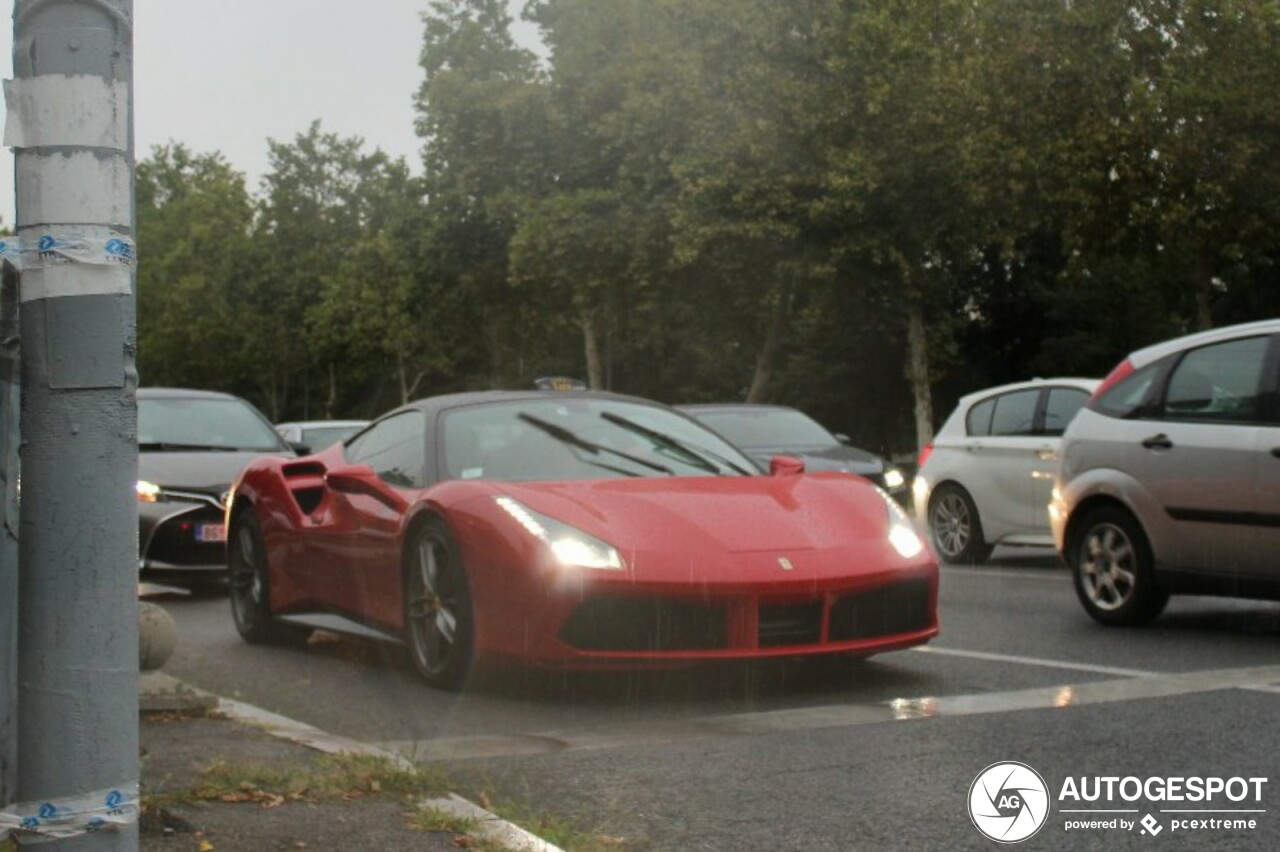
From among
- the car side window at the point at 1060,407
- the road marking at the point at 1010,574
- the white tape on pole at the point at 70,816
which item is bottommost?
the road marking at the point at 1010,574

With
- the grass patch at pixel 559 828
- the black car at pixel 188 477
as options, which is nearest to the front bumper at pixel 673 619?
the grass patch at pixel 559 828

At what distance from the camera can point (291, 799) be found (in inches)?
210

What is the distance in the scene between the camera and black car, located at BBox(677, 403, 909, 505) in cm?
1831

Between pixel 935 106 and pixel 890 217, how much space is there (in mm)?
2796

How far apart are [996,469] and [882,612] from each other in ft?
25.5

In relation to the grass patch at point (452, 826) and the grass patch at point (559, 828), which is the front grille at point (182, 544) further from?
the grass patch at point (452, 826)

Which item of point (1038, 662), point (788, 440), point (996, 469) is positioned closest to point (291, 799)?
point (1038, 662)

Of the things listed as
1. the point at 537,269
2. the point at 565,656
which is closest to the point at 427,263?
the point at 537,269

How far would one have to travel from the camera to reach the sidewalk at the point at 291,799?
4812 millimetres

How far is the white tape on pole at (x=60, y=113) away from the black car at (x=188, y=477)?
1015cm

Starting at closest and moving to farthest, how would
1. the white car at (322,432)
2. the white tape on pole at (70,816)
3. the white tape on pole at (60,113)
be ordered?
the white tape on pole at (70,816) < the white tape on pole at (60,113) < the white car at (322,432)

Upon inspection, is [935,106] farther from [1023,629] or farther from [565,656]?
[565,656]

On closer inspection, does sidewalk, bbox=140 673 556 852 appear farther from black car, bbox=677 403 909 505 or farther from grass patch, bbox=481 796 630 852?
black car, bbox=677 403 909 505

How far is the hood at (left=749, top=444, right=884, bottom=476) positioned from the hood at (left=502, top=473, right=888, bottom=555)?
9485 mm
